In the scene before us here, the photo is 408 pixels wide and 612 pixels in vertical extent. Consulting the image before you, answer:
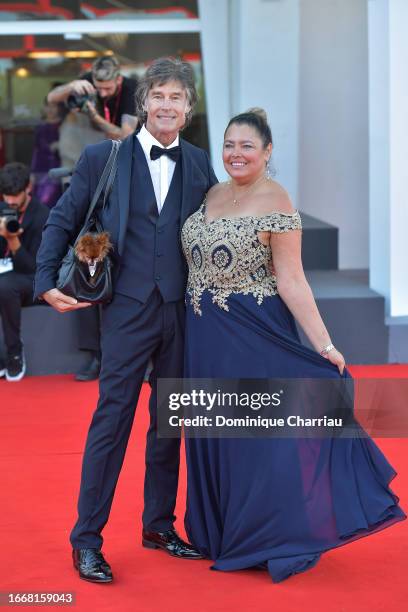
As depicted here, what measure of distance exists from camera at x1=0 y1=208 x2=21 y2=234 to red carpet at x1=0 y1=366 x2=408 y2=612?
2.12 metres

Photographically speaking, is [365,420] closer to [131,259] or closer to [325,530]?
[325,530]

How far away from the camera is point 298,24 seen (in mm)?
9719

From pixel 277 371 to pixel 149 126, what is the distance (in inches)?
39.8

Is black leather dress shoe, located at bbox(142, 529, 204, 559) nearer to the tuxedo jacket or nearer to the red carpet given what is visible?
the red carpet

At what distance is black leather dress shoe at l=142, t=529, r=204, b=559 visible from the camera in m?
4.11

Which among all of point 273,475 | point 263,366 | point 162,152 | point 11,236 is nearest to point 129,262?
point 162,152

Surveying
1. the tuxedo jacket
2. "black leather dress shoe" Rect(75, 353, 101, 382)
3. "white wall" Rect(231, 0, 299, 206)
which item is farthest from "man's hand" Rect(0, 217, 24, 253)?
the tuxedo jacket

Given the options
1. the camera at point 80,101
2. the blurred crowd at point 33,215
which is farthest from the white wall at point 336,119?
the camera at point 80,101

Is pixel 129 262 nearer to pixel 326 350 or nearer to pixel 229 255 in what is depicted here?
pixel 229 255

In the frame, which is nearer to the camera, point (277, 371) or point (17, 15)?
point (277, 371)

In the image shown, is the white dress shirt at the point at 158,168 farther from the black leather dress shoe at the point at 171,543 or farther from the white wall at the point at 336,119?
the white wall at the point at 336,119

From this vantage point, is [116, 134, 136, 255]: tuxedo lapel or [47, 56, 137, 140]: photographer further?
[47, 56, 137, 140]: photographer

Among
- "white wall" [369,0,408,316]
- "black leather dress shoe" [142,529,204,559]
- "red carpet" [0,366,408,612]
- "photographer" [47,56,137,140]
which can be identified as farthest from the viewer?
"photographer" [47,56,137,140]

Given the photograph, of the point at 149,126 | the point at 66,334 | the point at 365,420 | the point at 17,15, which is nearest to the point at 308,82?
the point at 17,15
